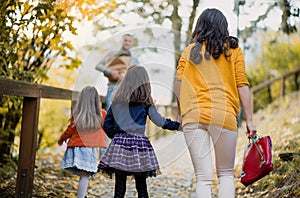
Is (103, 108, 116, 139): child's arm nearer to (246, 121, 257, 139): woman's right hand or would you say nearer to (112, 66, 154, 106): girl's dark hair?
(112, 66, 154, 106): girl's dark hair

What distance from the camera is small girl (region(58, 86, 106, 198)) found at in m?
4.17

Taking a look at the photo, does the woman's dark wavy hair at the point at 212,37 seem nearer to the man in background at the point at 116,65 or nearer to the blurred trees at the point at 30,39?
the blurred trees at the point at 30,39

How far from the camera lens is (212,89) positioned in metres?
3.08

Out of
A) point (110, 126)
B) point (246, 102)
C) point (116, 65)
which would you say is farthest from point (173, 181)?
point (246, 102)

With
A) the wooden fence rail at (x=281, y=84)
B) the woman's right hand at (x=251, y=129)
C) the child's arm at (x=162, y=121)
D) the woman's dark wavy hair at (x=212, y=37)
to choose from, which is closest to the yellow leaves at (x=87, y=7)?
the child's arm at (x=162, y=121)

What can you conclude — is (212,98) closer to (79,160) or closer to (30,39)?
(79,160)

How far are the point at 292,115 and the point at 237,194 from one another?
439 cm

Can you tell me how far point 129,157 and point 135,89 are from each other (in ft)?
1.73

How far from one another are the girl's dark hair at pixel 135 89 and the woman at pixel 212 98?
22.3 inches

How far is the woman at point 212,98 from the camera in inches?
120

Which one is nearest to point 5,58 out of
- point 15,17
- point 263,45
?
point 15,17

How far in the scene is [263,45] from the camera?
41.1 feet

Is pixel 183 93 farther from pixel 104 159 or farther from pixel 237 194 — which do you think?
pixel 237 194

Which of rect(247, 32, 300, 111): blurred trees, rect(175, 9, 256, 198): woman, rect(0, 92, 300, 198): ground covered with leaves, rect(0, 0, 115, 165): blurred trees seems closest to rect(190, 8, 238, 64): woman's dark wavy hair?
rect(175, 9, 256, 198): woman
